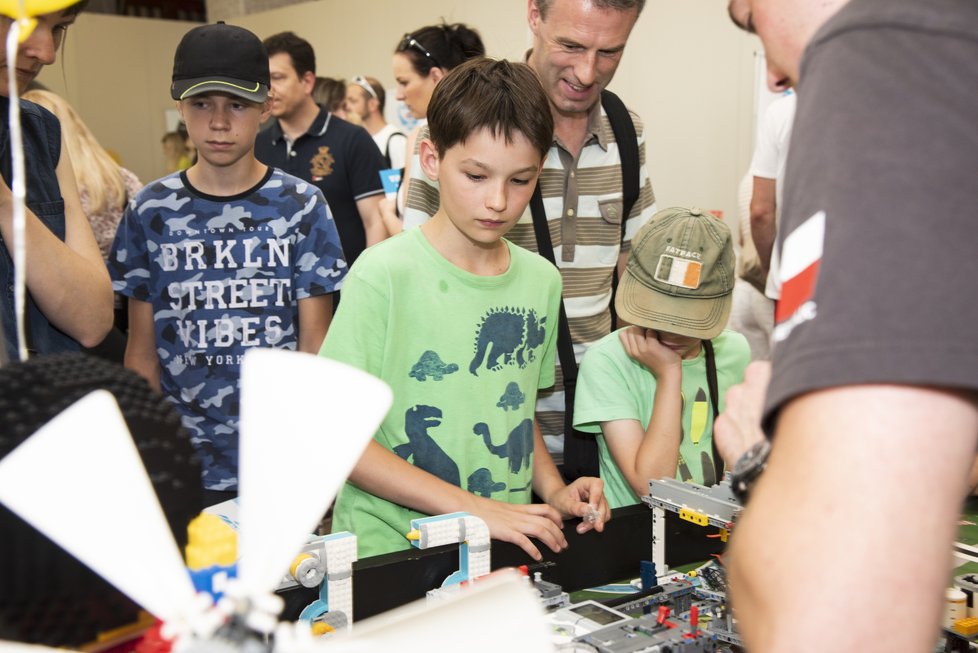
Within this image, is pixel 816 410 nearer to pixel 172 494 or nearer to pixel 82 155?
pixel 172 494

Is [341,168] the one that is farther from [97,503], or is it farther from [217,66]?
[97,503]

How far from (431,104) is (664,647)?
1.12m

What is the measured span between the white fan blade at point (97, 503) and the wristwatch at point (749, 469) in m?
0.45

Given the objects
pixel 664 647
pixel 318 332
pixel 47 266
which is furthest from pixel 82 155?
pixel 664 647

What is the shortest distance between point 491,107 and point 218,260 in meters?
0.70

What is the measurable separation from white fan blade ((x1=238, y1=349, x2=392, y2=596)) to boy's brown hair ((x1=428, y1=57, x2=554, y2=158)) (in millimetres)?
1106

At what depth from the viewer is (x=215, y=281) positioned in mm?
1962

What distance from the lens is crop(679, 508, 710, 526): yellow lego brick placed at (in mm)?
1346

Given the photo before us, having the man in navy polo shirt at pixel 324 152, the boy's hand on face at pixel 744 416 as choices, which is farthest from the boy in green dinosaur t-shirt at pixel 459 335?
the man in navy polo shirt at pixel 324 152

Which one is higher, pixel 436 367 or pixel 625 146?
pixel 625 146

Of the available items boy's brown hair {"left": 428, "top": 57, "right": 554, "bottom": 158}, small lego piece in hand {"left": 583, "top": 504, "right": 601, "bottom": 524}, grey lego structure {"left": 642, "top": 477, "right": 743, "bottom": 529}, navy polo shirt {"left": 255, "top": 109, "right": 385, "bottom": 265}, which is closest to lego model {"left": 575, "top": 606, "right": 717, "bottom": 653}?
grey lego structure {"left": 642, "top": 477, "right": 743, "bottom": 529}

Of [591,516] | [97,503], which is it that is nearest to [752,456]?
[97,503]

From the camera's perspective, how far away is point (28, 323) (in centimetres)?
137

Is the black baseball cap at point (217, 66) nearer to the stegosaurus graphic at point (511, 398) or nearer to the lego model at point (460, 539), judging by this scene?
the stegosaurus graphic at point (511, 398)
